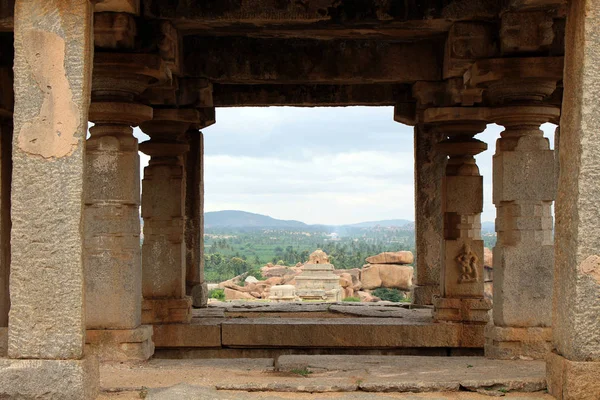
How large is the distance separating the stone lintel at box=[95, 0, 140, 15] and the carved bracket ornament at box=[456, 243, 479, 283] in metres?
5.78

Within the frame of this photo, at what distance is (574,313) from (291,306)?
9.41 meters

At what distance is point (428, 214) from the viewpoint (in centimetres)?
1420

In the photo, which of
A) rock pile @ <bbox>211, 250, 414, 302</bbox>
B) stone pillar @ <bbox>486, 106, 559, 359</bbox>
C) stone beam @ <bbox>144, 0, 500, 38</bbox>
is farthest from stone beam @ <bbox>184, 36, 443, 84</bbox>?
rock pile @ <bbox>211, 250, 414, 302</bbox>

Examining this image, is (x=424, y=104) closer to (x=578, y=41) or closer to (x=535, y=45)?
(x=535, y=45)

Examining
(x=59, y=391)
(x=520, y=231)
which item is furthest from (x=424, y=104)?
(x=59, y=391)

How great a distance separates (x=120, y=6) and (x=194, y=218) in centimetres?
681

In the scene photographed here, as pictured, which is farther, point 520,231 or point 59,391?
point 520,231

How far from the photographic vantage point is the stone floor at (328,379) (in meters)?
6.23

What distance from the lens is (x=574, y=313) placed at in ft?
18.7

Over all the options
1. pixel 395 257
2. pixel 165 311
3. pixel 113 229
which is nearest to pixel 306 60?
pixel 113 229

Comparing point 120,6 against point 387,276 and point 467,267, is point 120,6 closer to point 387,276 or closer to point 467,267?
point 467,267

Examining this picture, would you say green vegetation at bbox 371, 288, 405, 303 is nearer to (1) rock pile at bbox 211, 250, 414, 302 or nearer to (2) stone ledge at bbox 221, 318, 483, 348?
(1) rock pile at bbox 211, 250, 414, 302

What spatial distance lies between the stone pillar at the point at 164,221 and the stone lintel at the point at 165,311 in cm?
1

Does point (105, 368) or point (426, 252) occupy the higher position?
point (426, 252)
